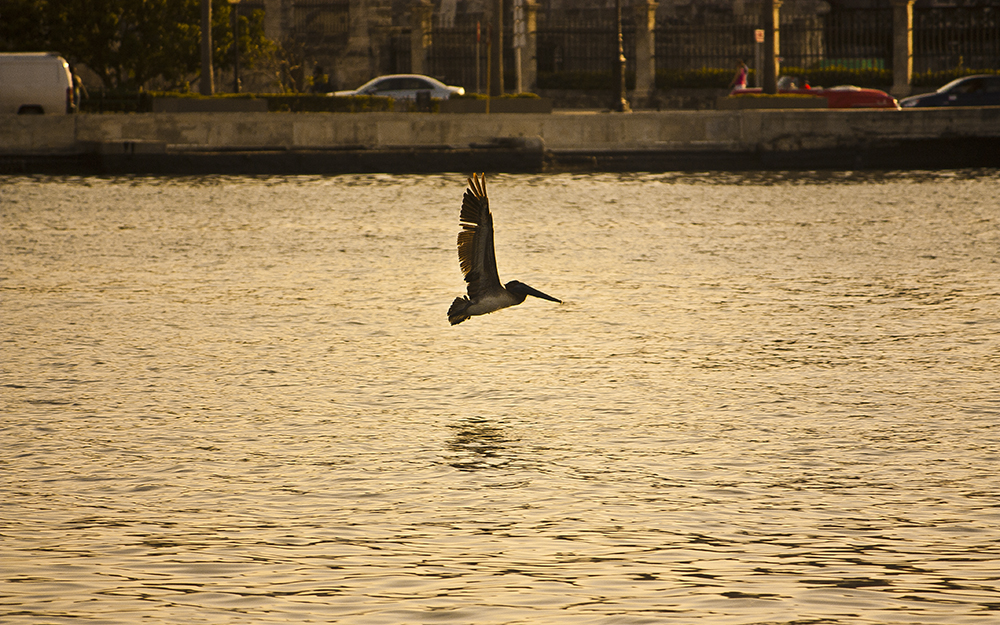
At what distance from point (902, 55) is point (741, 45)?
19.2 feet

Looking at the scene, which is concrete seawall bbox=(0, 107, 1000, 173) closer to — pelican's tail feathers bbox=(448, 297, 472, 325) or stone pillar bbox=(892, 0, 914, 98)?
stone pillar bbox=(892, 0, 914, 98)

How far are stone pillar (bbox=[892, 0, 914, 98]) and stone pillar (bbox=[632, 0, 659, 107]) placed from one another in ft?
24.0

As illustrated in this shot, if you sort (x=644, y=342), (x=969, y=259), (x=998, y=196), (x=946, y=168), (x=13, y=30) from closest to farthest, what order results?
(x=644, y=342), (x=969, y=259), (x=998, y=196), (x=946, y=168), (x=13, y=30)

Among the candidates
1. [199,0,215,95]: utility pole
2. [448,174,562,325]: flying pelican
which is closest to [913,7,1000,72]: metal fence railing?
[199,0,215,95]: utility pole

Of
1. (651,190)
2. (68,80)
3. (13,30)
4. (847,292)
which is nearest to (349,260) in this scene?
(847,292)

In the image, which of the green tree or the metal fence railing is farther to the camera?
the metal fence railing

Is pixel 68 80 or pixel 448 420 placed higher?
pixel 68 80

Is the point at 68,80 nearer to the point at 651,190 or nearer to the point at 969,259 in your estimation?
the point at 651,190

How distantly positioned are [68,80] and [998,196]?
64.3 ft

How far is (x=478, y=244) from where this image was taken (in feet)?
27.2

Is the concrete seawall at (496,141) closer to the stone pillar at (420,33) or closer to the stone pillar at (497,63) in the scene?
the stone pillar at (497,63)

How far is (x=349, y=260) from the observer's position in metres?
17.2

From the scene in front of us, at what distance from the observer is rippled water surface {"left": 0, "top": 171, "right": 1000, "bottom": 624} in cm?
591

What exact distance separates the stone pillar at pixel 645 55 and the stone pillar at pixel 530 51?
3.50 meters
